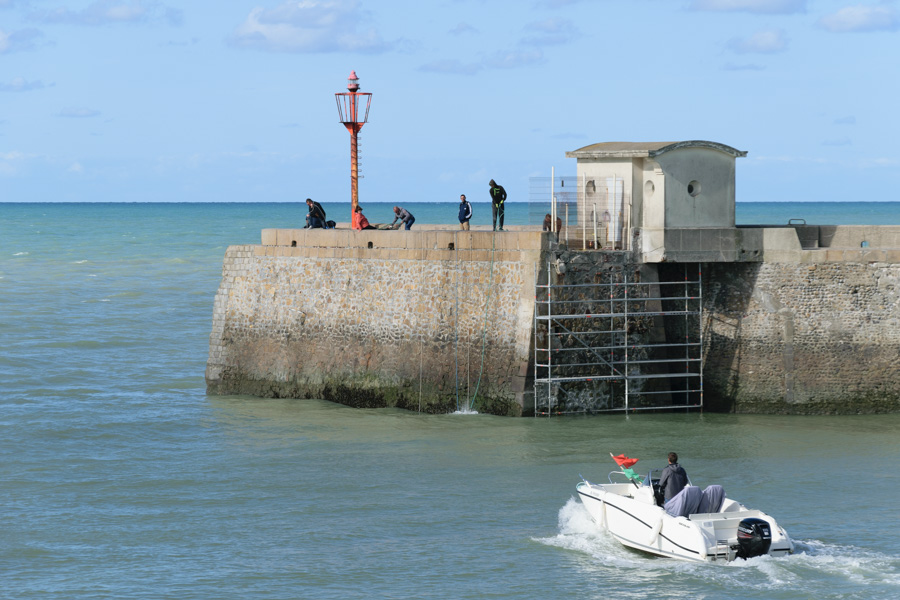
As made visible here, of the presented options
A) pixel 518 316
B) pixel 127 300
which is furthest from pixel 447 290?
pixel 127 300

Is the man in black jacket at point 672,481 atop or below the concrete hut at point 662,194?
below

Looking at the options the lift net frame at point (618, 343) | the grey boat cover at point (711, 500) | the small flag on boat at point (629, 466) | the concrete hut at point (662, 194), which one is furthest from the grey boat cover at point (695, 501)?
the concrete hut at point (662, 194)

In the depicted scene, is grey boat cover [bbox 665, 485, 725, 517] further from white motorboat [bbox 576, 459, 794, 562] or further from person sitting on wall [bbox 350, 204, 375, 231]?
person sitting on wall [bbox 350, 204, 375, 231]

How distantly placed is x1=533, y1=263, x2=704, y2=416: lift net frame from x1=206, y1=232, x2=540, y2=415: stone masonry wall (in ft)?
1.43

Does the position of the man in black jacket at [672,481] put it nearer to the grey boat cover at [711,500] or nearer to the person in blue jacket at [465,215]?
the grey boat cover at [711,500]

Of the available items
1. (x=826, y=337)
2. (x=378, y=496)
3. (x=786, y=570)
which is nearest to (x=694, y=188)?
(x=826, y=337)

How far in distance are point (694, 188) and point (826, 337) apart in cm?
350

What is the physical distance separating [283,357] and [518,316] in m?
5.38

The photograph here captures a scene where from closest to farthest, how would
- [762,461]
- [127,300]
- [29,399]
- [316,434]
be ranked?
[762,461] → [316,434] → [29,399] → [127,300]

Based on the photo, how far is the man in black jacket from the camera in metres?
15.2

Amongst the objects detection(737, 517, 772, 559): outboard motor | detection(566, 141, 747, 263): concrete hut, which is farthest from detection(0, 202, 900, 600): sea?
detection(566, 141, 747, 263): concrete hut

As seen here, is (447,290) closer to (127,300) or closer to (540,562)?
(540,562)

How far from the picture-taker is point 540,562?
47.5 ft

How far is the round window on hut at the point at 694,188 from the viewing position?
22.4 meters
